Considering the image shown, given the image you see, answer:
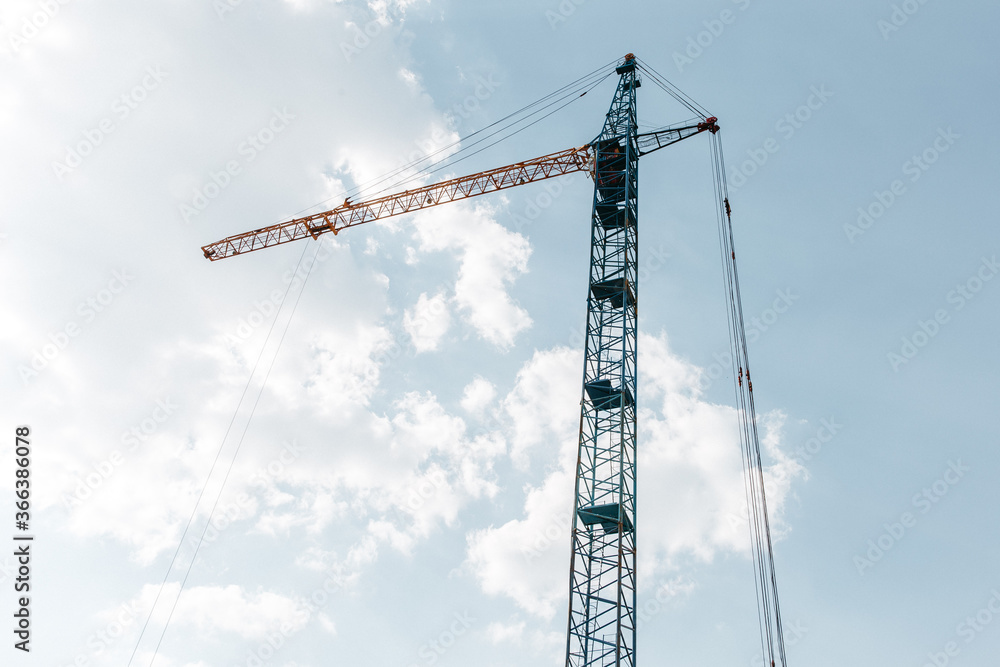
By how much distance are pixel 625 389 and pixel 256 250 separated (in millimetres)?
36621

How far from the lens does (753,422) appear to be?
4578 cm

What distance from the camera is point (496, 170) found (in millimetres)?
59062

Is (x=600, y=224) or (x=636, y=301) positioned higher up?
(x=600, y=224)

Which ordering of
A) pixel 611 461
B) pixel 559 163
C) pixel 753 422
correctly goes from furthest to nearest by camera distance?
pixel 559 163 < pixel 753 422 < pixel 611 461

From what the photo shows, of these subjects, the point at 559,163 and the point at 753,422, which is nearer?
the point at 753,422

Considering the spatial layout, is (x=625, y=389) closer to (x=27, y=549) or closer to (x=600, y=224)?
(x=600, y=224)

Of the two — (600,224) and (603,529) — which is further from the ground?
(600,224)

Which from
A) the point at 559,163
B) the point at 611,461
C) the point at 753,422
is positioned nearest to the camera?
the point at 611,461

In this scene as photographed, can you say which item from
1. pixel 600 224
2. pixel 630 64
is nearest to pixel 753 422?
pixel 600 224

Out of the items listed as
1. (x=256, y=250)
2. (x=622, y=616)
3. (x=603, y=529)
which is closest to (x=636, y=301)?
(x=603, y=529)

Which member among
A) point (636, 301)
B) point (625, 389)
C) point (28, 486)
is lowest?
point (28, 486)

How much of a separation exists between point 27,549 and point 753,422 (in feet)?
115

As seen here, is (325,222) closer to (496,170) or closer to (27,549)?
(496,170)

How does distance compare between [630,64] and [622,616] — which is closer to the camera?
[622,616]
